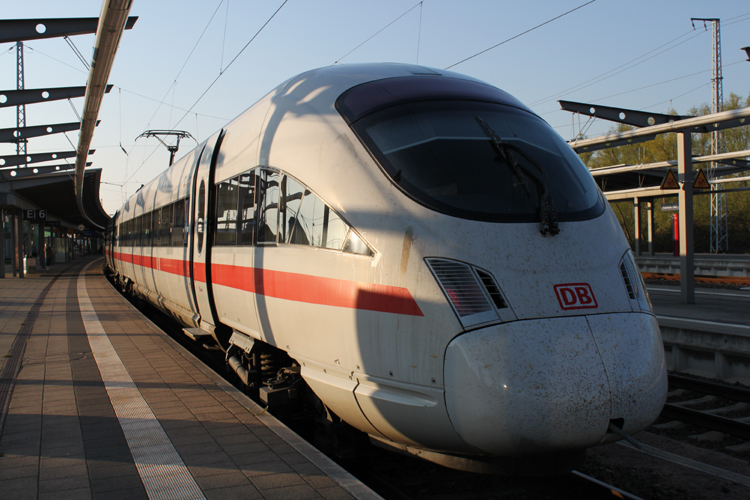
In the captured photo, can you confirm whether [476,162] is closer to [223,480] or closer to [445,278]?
[445,278]

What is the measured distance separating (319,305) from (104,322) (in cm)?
1006

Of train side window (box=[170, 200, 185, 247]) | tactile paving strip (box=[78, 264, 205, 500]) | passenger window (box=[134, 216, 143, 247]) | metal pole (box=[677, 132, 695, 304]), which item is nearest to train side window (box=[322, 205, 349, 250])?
tactile paving strip (box=[78, 264, 205, 500])

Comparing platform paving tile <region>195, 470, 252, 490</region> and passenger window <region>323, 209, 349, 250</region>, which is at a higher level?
passenger window <region>323, 209, 349, 250</region>

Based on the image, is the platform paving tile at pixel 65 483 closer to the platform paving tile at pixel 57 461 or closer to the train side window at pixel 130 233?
the platform paving tile at pixel 57 461

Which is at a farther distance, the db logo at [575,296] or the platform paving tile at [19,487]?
the platform paving tile at [19,487]

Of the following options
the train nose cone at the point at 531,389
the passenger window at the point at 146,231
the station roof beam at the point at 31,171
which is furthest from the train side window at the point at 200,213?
the station roof beam at the point at 31,171

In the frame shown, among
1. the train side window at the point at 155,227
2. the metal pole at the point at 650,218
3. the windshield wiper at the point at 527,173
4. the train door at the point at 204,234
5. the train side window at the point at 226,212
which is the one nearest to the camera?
the windshield wiper at the point at 527,173

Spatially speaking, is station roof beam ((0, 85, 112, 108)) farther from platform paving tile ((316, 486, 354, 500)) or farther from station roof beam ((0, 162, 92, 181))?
platform paving tile ((316, 486, 354, 500))

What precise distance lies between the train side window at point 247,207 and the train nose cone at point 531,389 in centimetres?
306

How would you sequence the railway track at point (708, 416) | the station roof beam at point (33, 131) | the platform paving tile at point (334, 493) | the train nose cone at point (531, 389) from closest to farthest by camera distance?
the train nose cone at point (531, 389), the platform paving tile at point (334, 493), the railway track at point (708, 416), the station roof beam at point (33, 131)

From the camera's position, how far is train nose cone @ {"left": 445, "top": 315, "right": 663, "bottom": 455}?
3.04m

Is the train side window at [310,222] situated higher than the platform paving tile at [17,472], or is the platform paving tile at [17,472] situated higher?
the train side window at [310,222]

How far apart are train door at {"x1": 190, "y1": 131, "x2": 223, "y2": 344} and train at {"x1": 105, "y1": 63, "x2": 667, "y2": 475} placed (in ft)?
6.11

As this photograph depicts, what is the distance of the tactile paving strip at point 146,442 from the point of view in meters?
3.66
